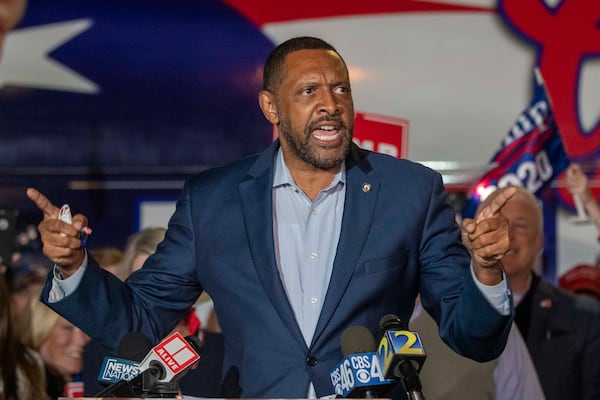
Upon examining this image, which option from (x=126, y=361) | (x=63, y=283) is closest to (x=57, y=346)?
(x=63, y=283)

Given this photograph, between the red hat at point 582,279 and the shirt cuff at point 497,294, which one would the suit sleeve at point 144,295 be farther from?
the red hat at point 582,279

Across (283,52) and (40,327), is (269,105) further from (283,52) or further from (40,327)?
(40,327)

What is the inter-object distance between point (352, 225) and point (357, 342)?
0.68 metres

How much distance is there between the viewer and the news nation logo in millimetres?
2771

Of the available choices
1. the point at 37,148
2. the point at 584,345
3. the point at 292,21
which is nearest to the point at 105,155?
the point at 37,148

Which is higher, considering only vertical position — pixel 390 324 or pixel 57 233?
pixel 57 233

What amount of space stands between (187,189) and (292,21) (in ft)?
10.4

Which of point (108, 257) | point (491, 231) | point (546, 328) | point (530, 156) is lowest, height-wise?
point (546, 328)

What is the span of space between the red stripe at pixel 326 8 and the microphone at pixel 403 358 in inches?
164

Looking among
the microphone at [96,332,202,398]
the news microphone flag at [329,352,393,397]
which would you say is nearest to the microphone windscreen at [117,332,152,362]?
the microphone at [96,332,202,398]

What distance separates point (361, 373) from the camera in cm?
254

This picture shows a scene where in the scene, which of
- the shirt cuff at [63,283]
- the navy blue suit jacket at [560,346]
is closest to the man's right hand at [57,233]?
the shirt cuff at [63,283]

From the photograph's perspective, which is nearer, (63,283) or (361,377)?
(361,377)

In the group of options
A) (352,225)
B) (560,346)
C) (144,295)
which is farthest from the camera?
(560,346)
